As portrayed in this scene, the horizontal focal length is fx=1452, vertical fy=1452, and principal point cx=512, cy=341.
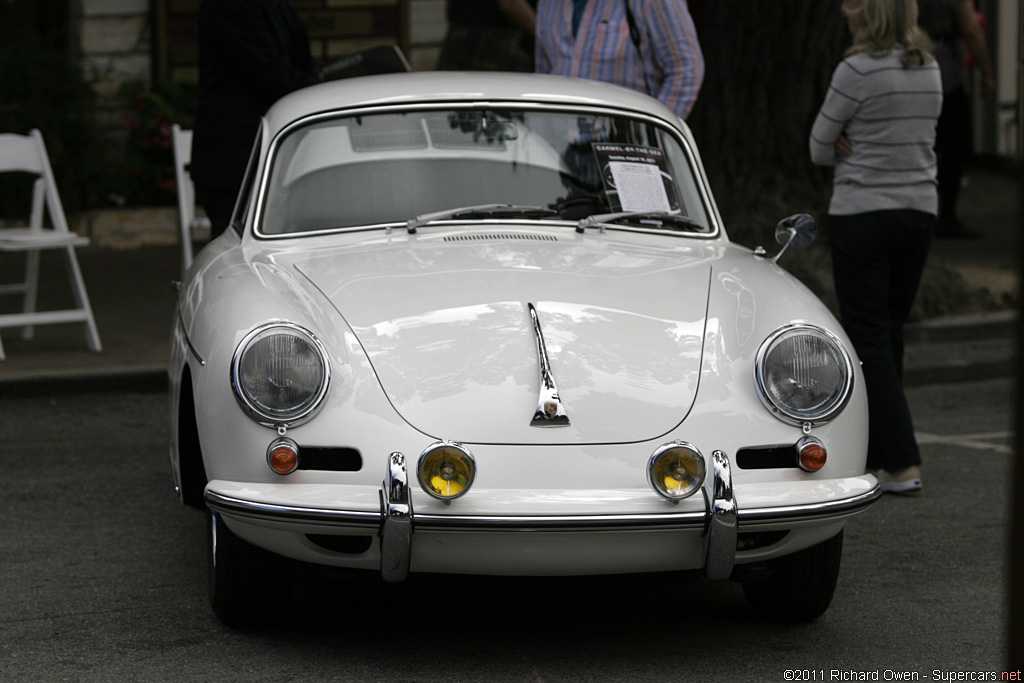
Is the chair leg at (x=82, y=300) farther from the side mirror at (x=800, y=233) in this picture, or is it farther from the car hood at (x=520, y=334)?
the side mirror at (x=800, y=233)

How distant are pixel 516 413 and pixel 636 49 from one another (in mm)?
3359

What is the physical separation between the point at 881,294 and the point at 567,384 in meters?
2.15

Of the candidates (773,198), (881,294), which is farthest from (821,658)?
(773,198)

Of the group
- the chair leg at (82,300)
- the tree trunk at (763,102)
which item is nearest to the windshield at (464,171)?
the chair leg at (82,300)

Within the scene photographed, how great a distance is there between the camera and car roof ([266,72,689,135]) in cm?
484

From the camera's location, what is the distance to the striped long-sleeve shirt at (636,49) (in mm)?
6344

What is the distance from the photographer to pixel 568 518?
10.9 feet

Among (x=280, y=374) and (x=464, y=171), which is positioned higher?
(x=464, y=171)

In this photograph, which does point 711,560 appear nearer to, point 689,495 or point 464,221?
point 689,495

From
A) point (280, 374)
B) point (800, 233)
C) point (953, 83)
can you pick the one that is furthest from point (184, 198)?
point (953, 83)

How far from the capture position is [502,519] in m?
3.30

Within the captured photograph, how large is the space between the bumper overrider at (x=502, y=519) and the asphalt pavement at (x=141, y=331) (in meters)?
3.18

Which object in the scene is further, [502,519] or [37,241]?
[37,241]

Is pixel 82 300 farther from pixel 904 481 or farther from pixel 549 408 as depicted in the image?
pixel 549 408
